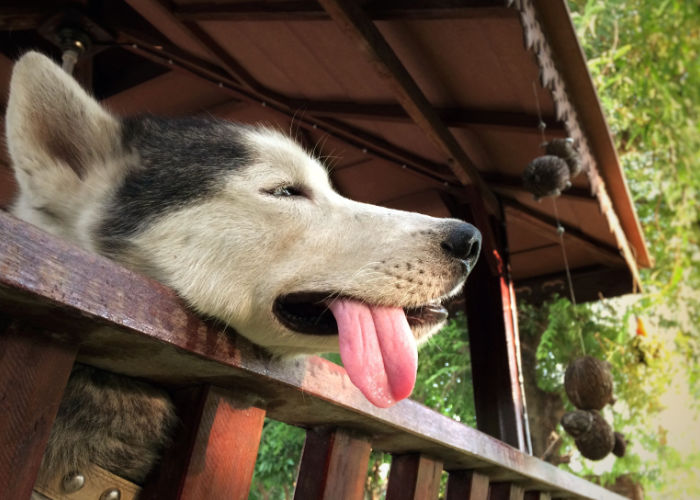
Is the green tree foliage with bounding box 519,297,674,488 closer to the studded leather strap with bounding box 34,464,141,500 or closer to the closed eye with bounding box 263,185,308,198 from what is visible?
the closed eye with bounding box 263,185,308,198

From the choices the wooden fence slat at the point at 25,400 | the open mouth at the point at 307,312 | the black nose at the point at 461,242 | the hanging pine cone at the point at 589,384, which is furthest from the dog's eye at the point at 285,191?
the hanging pine cone at the point at 589,384

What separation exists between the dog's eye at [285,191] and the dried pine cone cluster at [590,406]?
2295 millimetres

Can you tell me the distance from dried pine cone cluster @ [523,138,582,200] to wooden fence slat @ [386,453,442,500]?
1.47 metres

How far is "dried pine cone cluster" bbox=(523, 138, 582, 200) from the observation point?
255cm

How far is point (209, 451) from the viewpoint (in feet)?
3.43

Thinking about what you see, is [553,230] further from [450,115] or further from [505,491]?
[505,491]

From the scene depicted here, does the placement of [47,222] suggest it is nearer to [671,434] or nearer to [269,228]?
[269,228]

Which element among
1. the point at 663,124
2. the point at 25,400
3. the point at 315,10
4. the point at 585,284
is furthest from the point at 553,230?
the point at 663,124

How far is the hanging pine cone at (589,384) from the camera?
3.06 meters

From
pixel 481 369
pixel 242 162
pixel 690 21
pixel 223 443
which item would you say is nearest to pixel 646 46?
pixel 690 21

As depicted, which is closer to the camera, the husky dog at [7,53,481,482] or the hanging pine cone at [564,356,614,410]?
the husky dog at [7,53,481,482]

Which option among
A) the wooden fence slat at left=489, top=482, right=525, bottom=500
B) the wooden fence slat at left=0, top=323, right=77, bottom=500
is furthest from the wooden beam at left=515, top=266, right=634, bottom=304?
the wooden fence slat at left=0, top=323, right=77, bottom=500

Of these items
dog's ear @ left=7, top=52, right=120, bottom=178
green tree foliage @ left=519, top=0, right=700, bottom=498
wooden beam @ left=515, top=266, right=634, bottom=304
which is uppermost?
green tree foliage @ left=519, top=0, right=700, bottom=498

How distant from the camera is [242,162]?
1430mm
